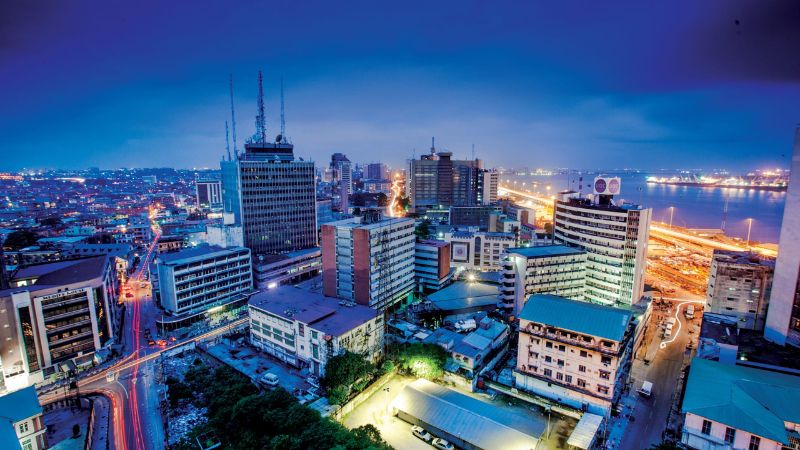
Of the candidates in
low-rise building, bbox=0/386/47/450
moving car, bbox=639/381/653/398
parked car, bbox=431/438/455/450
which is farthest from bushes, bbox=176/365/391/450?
moving car, bbox=639/381/653/398

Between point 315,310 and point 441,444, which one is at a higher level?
point 315,310

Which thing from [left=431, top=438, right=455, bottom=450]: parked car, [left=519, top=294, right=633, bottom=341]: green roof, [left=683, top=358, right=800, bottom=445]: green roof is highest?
[left=519, top=294, right=633, bottom=341]: green roof

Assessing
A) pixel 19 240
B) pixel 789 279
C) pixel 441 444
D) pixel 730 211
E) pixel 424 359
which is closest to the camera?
pixel 441 444

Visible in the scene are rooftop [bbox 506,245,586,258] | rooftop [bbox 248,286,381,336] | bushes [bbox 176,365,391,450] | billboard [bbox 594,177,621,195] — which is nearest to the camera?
bushes [bbox 176,365,391,450]

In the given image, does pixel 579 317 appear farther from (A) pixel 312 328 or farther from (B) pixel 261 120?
(B) pixel 261 120

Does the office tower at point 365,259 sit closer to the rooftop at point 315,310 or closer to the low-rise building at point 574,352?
the rooftop at point 315,310

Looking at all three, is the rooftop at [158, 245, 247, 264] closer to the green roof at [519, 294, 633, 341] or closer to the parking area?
the parking area

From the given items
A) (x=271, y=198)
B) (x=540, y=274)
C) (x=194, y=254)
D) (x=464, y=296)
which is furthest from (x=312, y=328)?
(x=271, y=198)
